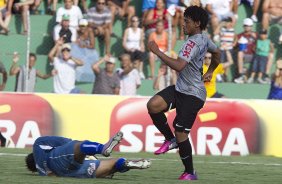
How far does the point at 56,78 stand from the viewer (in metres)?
19.1

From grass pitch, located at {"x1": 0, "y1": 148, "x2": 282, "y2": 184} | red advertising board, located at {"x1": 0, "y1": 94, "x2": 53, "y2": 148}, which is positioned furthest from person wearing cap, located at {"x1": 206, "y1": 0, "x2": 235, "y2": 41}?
red advertising board, located at {"x1": 0, "y1": 94, "x2": 53, "y2": 148}

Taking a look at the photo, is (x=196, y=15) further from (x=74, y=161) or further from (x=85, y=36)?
(x=85, y=36)

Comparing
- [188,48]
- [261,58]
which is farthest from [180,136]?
[261,58]

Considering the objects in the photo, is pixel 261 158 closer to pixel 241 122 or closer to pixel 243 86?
pixel 241 122

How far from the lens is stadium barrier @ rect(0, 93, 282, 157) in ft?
56.7

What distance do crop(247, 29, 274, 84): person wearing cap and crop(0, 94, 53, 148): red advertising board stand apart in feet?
17.3

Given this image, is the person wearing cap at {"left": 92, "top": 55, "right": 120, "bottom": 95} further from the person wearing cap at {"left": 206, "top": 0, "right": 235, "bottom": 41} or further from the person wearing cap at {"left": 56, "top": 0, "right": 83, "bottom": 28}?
the person wearing cap at {"left": 206, "top": 0, "right": 235, "bottom": 41}

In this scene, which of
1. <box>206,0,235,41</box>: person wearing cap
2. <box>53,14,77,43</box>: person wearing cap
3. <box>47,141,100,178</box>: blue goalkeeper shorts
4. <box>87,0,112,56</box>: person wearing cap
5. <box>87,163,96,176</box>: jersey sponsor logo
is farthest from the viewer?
<box>206,0,235,41</box>: person wearing cap

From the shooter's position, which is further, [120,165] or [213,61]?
[213,61]

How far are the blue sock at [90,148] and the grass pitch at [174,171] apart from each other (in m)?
0.35

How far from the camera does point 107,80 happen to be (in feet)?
62.7

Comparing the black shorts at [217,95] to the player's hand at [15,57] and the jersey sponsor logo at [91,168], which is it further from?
the jersey sponsor logo at [91,168]

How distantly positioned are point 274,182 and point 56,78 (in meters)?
8.17

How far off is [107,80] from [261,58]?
147 inches
